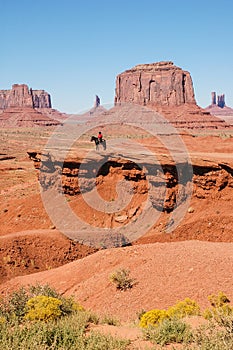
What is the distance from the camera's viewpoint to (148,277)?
10.1 metres

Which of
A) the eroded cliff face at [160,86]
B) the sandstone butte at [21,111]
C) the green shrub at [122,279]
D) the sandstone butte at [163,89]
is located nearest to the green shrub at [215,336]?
the green shrub at [122,279]

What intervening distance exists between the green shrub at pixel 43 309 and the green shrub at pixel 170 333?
1.71m

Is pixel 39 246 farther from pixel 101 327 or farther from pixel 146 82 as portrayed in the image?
pixel 146 82

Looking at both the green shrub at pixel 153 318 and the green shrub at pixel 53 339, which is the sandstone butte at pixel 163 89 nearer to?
the green shrub at pixel 153 318

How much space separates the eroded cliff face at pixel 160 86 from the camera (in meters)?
107

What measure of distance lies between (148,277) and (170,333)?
4.46 metres

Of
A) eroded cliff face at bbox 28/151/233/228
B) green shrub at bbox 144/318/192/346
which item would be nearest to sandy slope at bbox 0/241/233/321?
green shrub at bbox 144/318/192/346

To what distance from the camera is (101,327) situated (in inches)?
253

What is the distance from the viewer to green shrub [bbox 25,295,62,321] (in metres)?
6.42

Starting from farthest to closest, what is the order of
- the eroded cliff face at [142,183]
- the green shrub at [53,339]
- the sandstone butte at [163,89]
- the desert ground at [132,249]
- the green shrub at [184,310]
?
the sandstone butte at [163,89]
the eroded cliff face at [142,183]
the desert ground at [132,249]
the green shrub at [184,310]
the green shrub at [53,339]

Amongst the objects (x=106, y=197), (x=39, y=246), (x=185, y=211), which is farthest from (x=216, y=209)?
(x=39, y=246)

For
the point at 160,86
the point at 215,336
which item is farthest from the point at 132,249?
the point at 160,86

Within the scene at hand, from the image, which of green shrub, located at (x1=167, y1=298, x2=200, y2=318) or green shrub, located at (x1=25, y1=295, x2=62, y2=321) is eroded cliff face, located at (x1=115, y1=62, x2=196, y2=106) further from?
green shrub, located at (x1=25, y1=295, x2=62, y2=321)

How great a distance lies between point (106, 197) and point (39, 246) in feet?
15.4
